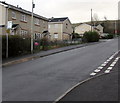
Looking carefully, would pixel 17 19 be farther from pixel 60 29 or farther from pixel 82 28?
pixel 82 28

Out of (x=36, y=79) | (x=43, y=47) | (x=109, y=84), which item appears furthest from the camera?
(x=43, y=47)

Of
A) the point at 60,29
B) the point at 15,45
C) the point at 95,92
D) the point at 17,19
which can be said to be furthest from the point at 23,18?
the point at 95,92

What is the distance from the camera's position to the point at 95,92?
7523 millimetres

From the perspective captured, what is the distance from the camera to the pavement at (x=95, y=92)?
22.2ft

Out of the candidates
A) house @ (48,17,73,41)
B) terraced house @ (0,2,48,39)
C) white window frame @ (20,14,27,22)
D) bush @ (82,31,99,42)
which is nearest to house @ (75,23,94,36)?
house @ (48,17,73,41)

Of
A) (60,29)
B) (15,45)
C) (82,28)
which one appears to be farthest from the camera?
(82,28)

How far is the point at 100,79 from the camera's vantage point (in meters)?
9.74

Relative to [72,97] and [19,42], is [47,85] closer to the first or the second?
[72,97]

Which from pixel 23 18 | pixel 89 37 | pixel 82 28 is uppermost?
pixel 82 28

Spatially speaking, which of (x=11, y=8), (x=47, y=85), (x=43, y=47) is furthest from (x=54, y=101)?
(x=11, y=8)

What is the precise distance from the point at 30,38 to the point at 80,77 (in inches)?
511

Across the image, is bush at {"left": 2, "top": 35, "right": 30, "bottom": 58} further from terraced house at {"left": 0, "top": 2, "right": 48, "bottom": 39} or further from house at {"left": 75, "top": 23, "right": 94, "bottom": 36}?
house at {"left": 75, "top": 23, "right": 94, "bottom": 36}

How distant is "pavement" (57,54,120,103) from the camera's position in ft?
22.2

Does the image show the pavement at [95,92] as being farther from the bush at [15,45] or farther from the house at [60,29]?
the house at [60,29]
